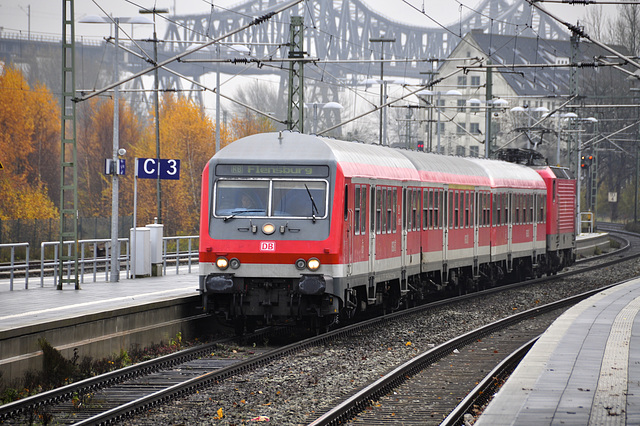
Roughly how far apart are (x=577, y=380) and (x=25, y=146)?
51379mm

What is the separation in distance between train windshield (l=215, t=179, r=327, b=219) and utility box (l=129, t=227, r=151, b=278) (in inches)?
303

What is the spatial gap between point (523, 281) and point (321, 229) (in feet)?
66.0

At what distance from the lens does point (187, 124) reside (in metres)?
64.2

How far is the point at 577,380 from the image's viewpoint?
1170cm

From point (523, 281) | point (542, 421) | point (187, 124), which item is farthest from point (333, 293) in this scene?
point (187, 124)

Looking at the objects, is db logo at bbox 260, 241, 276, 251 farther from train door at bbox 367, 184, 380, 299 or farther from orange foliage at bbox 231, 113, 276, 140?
orange foliage at bbox 231, 113, 276, 140

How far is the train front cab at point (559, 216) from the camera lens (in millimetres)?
36812

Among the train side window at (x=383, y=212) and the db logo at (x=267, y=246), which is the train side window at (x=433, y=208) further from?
the db logo at (x=267, y=246)

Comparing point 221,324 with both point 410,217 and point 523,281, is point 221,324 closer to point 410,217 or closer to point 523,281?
point 410,217

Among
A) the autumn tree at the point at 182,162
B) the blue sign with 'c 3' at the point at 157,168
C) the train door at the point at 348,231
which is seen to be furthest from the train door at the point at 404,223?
the autumn tree at the point at 182,162

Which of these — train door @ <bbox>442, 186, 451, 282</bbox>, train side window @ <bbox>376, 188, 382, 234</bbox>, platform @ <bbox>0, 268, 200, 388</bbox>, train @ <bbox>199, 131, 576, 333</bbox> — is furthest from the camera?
train door @ <bbox>442, 186, 451, 282</bbox>

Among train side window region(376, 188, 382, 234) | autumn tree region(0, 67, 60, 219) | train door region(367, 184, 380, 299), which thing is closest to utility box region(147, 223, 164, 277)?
train side window region(376, 188, 382, 234)

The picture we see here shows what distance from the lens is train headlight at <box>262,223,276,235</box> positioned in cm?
1700

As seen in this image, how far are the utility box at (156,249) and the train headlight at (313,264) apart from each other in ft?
30.6
